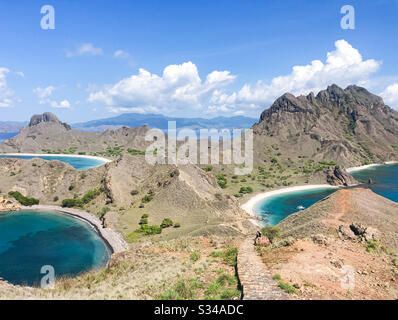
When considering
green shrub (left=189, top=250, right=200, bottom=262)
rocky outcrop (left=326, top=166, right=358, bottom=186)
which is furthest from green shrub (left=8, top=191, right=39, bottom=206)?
rocky outcrop (left=326, top=166, right=358, bottom=186)

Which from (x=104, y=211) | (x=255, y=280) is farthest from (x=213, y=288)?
(x=104, y=211)

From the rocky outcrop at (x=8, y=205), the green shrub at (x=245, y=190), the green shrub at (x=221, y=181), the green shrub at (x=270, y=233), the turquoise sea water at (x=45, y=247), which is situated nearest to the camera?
the green shrub at (x=270, y=233)

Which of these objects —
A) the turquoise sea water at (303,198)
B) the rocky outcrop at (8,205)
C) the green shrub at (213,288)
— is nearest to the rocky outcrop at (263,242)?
the green shrub at (213,288)

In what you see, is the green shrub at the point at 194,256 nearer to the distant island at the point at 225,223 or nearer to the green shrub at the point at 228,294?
the distant island at the point at 225,223

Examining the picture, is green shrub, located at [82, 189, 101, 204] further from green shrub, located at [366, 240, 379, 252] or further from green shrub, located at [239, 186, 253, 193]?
green shrub, located at [366, 240, 379, 252]

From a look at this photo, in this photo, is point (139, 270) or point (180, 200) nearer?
point (139, 270)

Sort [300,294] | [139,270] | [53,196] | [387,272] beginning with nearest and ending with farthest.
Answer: [300,294], [387,272], [139,270], [53,196]

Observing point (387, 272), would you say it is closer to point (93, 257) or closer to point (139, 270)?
point (139, 270)
